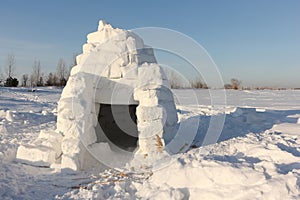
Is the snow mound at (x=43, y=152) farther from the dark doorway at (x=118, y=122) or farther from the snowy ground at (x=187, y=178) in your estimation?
the dark doorway at (x=118, y=122)

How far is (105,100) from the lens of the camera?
16.8ft

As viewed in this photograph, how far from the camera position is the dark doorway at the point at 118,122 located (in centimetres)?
683

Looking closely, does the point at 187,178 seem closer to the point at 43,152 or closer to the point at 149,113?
the point at 149,113

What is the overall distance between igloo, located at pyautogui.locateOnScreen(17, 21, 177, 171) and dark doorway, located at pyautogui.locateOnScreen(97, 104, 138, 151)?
1012 millimetres

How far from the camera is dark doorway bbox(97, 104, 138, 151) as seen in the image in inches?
269

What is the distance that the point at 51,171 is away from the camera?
4.18 meters

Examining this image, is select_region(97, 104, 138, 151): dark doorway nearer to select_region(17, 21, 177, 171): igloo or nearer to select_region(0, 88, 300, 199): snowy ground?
select_region(17, 21, 177, 171): igloo

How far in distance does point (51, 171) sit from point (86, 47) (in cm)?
274

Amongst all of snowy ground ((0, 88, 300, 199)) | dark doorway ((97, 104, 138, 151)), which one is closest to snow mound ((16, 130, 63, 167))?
snowy ground ((0, 88, 300, 199))

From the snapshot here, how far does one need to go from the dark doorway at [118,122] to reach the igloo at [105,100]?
39.8 inches

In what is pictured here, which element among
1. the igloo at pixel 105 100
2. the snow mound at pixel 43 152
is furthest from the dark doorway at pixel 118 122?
the snow mound at pixel 43 152

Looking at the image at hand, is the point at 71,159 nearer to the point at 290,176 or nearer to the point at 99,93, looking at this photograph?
the point at 99,93

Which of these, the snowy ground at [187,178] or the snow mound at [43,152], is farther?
the snow mound at [43,152]

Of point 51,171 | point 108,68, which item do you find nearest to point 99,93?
point 108,68
